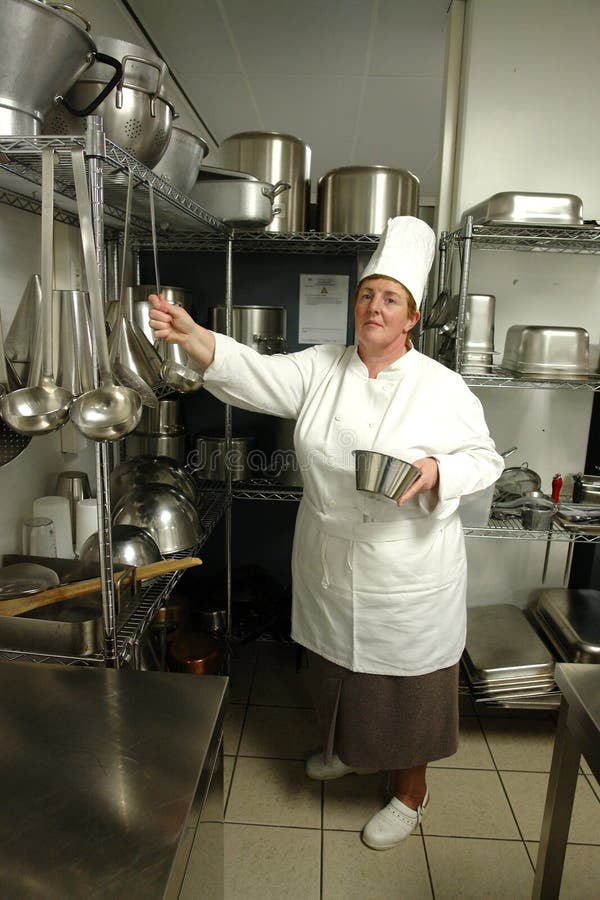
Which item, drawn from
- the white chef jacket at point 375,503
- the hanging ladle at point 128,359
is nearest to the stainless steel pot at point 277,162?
the white chef jacket at point 375,503

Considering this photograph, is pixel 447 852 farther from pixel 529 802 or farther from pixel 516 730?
pixel 516 730

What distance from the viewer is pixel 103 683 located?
2.80ft

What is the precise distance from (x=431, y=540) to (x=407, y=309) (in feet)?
1.67

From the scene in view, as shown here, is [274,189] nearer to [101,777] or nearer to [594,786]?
[101,777]

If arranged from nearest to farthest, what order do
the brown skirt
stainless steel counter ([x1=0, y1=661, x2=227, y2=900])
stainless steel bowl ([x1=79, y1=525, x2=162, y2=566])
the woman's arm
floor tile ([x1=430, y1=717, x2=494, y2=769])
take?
stainless steel counter ([x1=0, y1=661, x2=227, y2=900]) < the woman's arm < stainless steel bowl ([x1=79, y1=525, x2=162, y2=566]) < the brown skirt < floor tile ([x1=430, y1=717, x2=494, y2=769])

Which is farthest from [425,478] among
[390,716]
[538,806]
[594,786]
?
[594,786]

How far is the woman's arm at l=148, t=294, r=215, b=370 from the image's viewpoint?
1107 millimetres

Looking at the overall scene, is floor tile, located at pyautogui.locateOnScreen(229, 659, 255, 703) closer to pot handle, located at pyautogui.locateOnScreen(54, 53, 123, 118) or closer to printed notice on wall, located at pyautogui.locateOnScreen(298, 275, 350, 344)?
printed notice on wall, located at pyautogui.locateOnScreen(298, 275, 350, 344)

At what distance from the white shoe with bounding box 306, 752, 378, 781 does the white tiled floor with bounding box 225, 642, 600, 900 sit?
0.02m

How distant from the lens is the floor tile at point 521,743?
5.75 ft

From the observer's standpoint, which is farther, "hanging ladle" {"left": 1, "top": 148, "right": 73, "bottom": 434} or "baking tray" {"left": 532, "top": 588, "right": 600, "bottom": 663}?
"baking tray" {"left": 532, "top": 588, "right": 600, "bottom": 663}

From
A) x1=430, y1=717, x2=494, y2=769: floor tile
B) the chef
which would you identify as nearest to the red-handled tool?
Answer: the chef

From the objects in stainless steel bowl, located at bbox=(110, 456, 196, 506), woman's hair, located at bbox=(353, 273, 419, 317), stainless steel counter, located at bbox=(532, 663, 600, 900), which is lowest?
stainless steel counter, located at bbox=(532, 663, 600, 900)

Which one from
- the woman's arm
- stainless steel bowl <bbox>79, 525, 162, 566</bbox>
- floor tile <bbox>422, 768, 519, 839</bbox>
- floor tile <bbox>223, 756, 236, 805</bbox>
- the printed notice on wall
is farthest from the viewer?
the printed notice on wall
